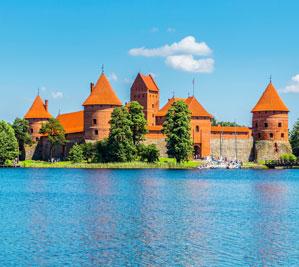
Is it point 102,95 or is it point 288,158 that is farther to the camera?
point 288,158

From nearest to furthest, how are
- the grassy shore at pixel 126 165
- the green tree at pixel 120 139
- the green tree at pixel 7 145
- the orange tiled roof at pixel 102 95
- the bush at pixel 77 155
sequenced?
1. the grassy shore at pixel 126 165
2. the green tree at pixel 120 139
3. the green tree at pixel 7 145
4. the bush at pixel 77 155
5. the orange tiled roof at pixel 102 95

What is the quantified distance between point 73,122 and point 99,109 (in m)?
11.5

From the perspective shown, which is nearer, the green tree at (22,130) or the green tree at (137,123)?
the green tree at (137,123)

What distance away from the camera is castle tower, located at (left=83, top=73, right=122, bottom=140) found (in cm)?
7500

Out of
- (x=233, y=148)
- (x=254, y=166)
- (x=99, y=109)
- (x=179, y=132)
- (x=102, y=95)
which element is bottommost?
(x=254, y=166)

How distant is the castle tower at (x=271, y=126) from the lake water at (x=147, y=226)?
3879 centimetres

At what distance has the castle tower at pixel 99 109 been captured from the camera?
75000 millimetres

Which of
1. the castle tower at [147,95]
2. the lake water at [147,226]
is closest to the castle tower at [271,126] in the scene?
the castle tower at [147,95]

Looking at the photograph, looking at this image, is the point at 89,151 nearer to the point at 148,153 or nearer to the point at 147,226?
the point at 148,153

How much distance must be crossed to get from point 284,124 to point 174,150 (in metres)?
22.1

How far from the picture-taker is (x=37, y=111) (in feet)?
274

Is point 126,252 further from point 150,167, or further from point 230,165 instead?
point 230,165

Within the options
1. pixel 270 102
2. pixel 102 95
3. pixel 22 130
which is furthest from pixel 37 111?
pixel 270 102

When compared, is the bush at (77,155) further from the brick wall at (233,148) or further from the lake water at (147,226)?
the lake water at (147,226)
